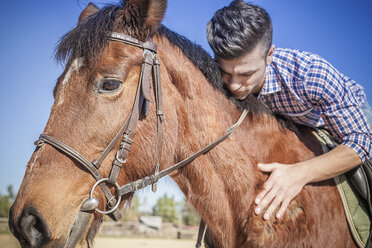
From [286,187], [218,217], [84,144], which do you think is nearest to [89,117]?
[84,144]

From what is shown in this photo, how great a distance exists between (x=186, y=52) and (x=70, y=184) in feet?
4.95

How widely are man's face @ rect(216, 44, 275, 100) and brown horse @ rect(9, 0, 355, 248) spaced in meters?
0.09

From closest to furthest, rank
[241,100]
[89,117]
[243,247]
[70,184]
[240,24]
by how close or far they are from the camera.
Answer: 1. [70,184]
2. [89,117]
3. [243,247]
4. [240,24]
5. [241,100]

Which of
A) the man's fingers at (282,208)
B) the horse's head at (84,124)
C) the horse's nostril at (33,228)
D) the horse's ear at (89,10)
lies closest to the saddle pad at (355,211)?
the man's fingers at (282,208)

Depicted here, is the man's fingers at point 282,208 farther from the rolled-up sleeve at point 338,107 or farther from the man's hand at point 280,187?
the rolled-up sleeve at point 338,107

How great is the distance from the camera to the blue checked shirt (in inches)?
95.8

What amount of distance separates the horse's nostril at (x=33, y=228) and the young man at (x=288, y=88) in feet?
5.07

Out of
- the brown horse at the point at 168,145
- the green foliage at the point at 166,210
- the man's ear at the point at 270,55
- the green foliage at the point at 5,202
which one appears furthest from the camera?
the green foliage at the point at 166,210

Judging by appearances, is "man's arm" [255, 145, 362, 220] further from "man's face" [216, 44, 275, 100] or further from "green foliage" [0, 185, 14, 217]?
"green foliage" [0, 185, 14, 217]

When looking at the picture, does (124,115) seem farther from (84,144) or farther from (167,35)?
(167,35)

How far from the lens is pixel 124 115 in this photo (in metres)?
1.97

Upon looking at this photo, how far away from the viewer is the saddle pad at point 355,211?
238 centimetres

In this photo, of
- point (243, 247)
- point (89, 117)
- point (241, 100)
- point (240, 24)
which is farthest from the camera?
point (241, 100)

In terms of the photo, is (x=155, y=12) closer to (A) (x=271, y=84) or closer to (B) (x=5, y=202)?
(A) (x=271, y=84)
